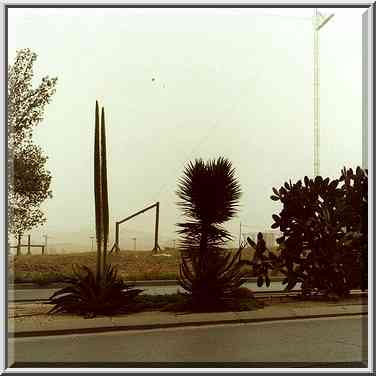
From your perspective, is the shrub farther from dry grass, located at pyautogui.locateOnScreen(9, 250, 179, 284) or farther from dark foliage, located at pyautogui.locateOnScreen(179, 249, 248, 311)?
dry grass, located at pyautogui.locateOnScreen(9, 250, 179, 284)

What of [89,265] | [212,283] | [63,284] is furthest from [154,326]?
[63,284]

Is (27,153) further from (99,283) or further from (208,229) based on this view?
(208,229)

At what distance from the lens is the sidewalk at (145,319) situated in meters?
6.48

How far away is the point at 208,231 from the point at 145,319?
→ 1507mm

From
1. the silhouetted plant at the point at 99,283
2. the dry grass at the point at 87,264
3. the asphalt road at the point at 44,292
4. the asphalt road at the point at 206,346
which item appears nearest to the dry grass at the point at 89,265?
the dry grass at the point at 87,264

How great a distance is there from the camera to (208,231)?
311 inches

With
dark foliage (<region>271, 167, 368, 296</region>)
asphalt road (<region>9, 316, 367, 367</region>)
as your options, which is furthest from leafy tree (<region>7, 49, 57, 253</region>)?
dark foliage (<region>271, 167, 368, 296</region>)

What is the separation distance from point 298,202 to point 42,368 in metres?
4.83

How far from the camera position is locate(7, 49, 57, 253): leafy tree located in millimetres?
7113

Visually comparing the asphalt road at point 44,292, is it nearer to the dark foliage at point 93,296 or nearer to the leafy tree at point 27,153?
the dark foliage at point 93,296

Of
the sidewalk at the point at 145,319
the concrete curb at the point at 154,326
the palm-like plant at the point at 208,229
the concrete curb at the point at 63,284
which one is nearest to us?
the concrete curb at the point at 154,326

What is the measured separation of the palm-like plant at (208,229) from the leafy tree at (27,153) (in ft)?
5.94

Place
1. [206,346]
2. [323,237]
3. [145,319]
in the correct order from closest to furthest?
[206,346], [145,319], [323,237]

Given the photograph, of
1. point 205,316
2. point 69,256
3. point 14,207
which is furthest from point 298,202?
point 14,207
